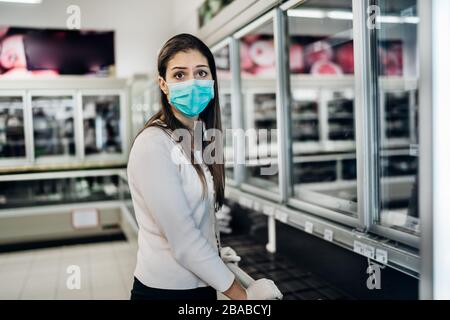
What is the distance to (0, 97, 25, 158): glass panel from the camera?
1583 mm

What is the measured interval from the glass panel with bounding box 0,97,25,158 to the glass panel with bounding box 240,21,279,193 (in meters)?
1.59

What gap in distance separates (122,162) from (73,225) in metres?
0.33

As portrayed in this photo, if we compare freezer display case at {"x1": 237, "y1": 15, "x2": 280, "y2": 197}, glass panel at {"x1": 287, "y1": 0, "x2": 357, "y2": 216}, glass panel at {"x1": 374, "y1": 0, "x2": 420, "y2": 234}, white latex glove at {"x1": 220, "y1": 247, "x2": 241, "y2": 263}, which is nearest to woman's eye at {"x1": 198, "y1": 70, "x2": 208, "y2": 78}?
white latex glove at {"x1": 220, "y1": 247, "x2": 241, "y2": 263}

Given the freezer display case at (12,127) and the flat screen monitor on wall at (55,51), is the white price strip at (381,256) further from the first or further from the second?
the freezer display case at (12,127)

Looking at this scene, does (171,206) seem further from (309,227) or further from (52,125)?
(309,227)

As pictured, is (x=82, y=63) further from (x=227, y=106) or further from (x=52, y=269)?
(x=227, y=106)

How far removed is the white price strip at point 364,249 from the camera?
1.74m

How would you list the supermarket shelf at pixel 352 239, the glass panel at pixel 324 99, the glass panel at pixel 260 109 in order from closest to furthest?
the supermarket shelf at pixel 352 239 → the glass panel at pixel 260 109 → the glass panel at pixel 324 99

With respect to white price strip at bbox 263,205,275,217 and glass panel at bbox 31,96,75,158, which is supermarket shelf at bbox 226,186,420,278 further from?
glass panel at bbox 31,96,75,158

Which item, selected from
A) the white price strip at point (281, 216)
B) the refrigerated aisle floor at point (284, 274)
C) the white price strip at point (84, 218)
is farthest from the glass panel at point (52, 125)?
the white price strip at point (281, 216)

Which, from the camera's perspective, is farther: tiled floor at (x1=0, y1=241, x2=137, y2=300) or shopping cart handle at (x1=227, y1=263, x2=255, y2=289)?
tiled floor at (x1=0, y1=241, x2=137, y2=300)

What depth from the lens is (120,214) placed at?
6.47ft

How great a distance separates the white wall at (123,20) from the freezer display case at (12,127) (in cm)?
28

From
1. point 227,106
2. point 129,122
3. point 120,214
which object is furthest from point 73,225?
point 227,106
